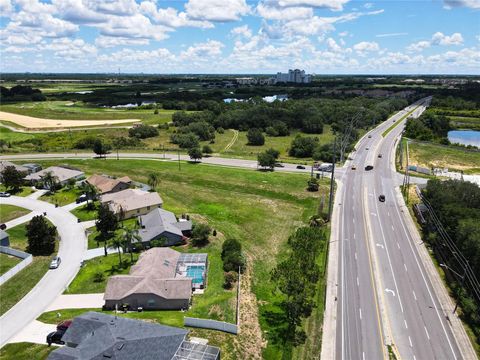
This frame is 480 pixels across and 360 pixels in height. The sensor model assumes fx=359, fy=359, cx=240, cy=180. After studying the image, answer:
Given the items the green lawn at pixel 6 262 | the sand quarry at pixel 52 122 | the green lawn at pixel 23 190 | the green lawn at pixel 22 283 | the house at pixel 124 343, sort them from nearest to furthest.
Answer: the house at pixel 124 343
the green lawn at pixel 22 283
the green lawn at pixel 6 262
the green lawn at pixel 23 190
the sand quarry at pixel 52 122

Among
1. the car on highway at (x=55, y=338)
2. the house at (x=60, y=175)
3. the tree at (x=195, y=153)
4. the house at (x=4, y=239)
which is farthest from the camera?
the tree at (x=195, y=153)

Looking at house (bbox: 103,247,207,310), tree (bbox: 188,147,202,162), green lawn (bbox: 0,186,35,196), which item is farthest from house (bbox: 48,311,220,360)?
tree (bbox: 188,147,202,162)

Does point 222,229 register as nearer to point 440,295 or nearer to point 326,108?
point 440,295

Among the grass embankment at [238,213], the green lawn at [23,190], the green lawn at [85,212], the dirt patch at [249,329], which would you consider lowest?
the dirt patch at [249,329]

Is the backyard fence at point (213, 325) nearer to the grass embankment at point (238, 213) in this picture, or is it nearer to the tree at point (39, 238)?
the grass embankment at point (238, 213)

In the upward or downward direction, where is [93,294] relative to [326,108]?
downward

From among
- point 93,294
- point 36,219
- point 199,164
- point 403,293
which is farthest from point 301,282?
point 199,164

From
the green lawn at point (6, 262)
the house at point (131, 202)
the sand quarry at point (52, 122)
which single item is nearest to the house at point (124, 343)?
the green lawn at point (6, 262)
